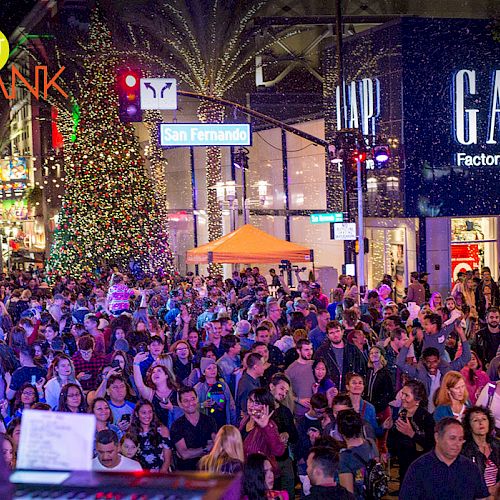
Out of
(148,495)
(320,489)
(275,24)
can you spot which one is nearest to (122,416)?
(320,489)

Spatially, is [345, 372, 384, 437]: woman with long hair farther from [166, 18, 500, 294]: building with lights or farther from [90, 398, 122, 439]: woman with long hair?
[166, 18, 500, 294]: building with lights

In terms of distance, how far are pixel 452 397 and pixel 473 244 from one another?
765 inches

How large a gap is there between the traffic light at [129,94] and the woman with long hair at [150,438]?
10742 millimetres

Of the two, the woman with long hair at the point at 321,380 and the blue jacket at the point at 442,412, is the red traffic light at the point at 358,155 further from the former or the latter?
the blue jacket at the point at 442,412

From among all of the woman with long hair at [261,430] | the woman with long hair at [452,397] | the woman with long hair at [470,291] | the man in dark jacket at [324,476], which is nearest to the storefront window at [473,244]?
the woman with long hair at [470,291]

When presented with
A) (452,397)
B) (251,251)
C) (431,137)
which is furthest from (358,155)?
(452,397)

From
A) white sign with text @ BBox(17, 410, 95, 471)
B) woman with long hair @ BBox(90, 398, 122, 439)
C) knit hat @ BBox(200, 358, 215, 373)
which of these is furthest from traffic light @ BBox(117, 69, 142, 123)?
white sign with text @ BBox(17, 410, 95, 471)

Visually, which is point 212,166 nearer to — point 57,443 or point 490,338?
point 490,338

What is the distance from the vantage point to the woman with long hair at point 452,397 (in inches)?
312

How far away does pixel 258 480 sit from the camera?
6113 mm

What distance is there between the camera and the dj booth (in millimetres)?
1742

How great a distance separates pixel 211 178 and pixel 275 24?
6.59 metres

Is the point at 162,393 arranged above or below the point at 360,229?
below

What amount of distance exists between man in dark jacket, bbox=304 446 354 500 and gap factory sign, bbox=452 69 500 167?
69.5 feet
